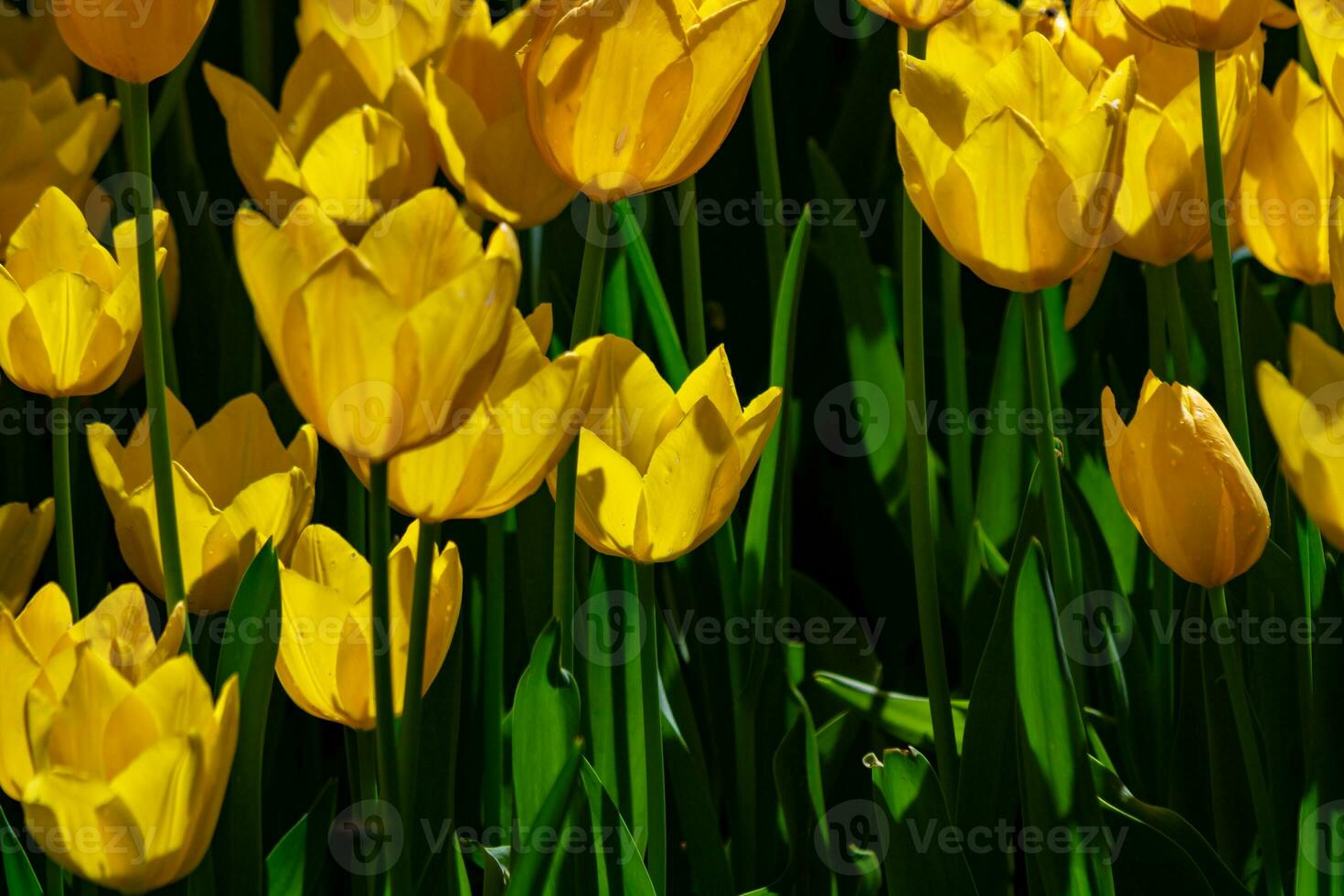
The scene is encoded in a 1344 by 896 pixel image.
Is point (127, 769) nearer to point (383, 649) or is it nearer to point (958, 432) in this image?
point (383, 649)

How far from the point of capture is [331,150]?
0.98 meters

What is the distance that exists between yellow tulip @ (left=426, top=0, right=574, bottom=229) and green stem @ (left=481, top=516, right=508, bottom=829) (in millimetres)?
223

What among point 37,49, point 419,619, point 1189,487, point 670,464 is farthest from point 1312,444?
point 37,49

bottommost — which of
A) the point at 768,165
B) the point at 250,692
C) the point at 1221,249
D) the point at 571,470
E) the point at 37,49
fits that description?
the point at 250,692

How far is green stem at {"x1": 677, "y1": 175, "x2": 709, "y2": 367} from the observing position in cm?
106

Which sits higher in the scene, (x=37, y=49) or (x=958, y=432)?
(x=37, y=49)

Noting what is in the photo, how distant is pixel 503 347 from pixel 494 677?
1.50ft

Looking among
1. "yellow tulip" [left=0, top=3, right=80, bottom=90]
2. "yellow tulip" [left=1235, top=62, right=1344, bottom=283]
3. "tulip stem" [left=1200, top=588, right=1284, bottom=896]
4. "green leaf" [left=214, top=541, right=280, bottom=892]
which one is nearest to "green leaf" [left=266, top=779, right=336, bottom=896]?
"green leaf" [left=214, top=541, right=280, bottom=892]

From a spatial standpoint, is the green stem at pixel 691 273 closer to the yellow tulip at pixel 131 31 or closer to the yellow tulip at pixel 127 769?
the yellow tulip at pixel 131 31

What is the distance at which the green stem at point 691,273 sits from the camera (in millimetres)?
1060

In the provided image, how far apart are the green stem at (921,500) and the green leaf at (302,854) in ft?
1.21

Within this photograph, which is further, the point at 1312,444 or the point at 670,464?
the point at 670,464

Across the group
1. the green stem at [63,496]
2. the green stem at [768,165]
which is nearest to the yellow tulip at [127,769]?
the green stem at [63,496]

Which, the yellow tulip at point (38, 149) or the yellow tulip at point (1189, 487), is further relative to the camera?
the yellow tulip at point (38, 149)
